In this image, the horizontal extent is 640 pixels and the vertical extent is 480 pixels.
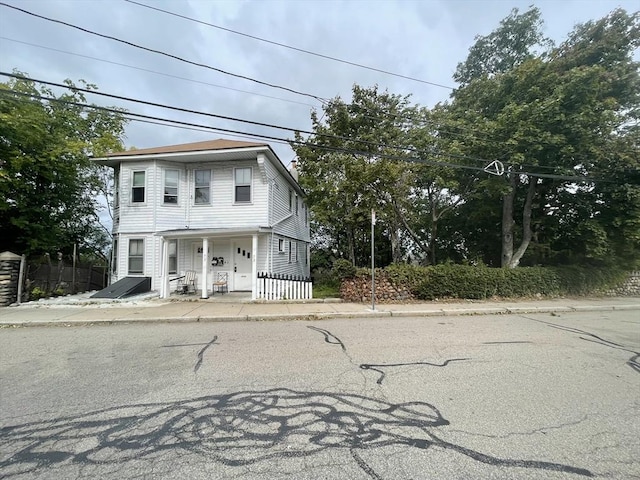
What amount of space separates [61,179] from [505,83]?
22.5 metres

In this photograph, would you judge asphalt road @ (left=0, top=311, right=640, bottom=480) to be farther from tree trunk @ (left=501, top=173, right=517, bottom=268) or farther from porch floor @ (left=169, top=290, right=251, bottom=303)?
tree trunk @ (left=501, top=173, right=517, bottom=268)

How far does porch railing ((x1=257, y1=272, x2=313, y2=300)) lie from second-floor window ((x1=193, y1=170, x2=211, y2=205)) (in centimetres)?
507

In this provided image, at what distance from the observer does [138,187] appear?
1437 centimetres

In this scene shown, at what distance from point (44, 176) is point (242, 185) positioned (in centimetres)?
985

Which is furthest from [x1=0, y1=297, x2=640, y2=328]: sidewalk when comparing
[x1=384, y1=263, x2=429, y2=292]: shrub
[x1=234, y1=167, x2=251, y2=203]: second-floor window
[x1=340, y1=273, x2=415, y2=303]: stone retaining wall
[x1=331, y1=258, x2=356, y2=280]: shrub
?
[x1=234, y1=167, x2=251, y2=203]: second-floor window

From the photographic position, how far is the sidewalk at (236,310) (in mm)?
8555

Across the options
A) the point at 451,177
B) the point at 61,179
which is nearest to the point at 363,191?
the point at 451,177

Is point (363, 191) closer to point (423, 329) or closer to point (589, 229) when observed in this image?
point (423, 329)

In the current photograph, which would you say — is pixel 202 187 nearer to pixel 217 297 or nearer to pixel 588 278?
pixel 217 297

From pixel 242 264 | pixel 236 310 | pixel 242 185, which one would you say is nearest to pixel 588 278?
pixel 236 310

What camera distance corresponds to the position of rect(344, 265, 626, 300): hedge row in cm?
Result: 1173

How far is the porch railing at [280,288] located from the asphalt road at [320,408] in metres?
5.33

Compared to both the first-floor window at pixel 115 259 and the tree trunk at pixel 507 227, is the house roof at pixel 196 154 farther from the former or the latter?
the tree trunk at pixel 507 227

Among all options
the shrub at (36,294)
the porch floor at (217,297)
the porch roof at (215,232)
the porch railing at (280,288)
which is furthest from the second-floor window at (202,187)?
the shrub at (36,294)
